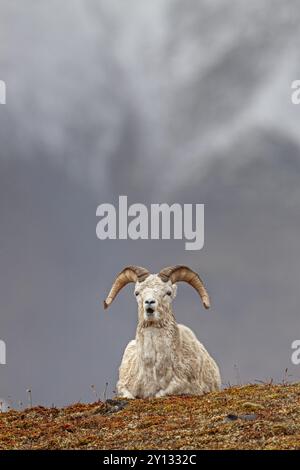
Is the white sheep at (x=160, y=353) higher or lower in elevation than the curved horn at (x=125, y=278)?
lower

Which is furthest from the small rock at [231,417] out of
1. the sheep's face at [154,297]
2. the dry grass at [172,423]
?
the sheep's face at [154,297]

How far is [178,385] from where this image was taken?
1038 inches

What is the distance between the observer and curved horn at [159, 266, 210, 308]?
27.5m

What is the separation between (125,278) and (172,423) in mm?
9142

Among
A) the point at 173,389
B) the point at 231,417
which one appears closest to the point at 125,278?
the point at 173,389

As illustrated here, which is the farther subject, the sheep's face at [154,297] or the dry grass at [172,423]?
the sheep's face at [154,297]

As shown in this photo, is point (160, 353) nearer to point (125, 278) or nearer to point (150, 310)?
point (150, 310)

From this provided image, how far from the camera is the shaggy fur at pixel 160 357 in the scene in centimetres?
2628

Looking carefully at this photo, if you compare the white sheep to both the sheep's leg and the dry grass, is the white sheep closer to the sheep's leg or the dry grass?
the sheep's leg

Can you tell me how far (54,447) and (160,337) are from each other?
319 inches

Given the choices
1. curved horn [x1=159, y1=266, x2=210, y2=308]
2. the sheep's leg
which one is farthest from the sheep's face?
the sheep's leg

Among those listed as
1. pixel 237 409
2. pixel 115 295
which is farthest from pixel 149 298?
pixel 237 409

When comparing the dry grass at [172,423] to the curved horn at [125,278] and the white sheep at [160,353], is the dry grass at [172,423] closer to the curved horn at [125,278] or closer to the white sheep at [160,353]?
the white sheep at [160,353]
